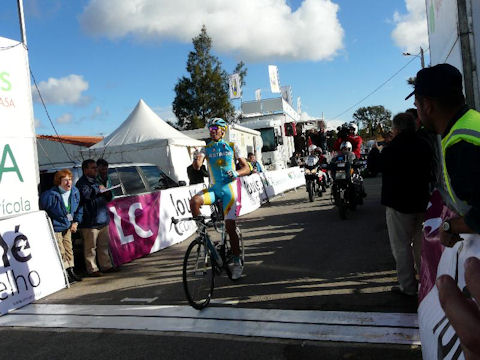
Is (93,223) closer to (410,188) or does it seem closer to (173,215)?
(173,215)

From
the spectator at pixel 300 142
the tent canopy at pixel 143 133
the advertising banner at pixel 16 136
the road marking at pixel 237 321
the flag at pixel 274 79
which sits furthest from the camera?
the flag at pixel 274 79

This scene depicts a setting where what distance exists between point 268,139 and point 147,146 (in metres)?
12.0

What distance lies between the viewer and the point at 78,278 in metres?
6.61

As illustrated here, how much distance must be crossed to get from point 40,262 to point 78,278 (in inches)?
31.7

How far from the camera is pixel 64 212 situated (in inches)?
257

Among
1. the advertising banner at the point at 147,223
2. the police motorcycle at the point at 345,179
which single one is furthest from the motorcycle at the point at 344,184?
the advertising banner at the point at 147,223

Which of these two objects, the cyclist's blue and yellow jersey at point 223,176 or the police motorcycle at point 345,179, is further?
the police motorcycle at point 345,179

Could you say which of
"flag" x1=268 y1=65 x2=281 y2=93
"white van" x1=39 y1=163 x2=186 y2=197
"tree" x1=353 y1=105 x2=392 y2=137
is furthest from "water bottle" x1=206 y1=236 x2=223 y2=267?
"tree" x1=353 y1=105 x2=392 y2=137

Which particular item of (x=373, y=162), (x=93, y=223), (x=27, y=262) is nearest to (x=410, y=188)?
(x=373, y=162)

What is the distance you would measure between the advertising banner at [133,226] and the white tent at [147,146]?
8.28 m

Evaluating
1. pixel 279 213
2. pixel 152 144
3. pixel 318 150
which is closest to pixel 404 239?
pixel 279 213

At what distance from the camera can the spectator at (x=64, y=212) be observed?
6.48 metres

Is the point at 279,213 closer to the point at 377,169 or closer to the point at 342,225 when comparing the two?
the point at 342,225

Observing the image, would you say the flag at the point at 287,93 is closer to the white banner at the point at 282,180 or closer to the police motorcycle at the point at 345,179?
the white banner at the point at 282,180
